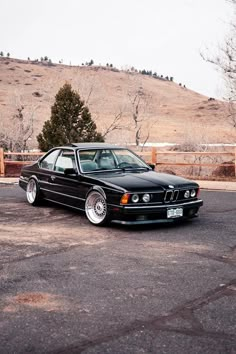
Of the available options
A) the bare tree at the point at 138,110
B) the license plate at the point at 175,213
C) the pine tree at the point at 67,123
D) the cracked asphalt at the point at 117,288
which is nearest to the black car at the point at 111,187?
the license plate at the point at 175,213

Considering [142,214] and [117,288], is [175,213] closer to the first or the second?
[142,214]

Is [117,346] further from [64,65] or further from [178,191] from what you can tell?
[64,65]

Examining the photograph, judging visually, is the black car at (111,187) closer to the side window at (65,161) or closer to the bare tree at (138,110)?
the side window at (65,161)

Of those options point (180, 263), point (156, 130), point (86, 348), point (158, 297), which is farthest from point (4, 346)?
point (156, 130)

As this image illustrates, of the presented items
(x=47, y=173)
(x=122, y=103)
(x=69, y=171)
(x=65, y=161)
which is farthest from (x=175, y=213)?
(x=122, y=103)

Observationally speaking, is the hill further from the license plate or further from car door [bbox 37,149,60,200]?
the license plate

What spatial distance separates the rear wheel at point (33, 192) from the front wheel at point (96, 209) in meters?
2.08

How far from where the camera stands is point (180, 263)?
5.42 m

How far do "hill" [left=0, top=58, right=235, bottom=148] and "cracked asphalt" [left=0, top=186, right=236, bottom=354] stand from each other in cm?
3582

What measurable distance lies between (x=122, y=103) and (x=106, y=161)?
4871cm

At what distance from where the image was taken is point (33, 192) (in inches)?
386

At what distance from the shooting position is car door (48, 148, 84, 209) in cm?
819

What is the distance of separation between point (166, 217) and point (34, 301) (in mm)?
3598

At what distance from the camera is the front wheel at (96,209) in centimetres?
750
